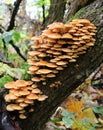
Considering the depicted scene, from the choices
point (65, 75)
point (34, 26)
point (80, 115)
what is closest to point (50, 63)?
point (65, 75)

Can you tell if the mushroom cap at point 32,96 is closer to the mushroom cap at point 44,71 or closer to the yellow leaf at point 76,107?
the mushroom cap at point 44,71

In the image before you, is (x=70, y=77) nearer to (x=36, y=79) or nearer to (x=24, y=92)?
(x=36, y=79)

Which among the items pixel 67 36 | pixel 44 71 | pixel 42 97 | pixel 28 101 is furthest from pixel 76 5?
pixel 28 101

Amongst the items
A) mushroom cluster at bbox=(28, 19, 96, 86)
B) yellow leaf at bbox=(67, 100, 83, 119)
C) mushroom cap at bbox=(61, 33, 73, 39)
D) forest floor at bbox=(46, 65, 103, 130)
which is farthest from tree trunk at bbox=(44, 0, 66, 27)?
mushroom cap at bbox=(61, 33, 73, 39)

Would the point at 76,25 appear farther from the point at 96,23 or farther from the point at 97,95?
the point at 97,95

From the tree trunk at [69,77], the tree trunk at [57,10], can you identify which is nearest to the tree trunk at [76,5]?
the tree trunk at [69,77]

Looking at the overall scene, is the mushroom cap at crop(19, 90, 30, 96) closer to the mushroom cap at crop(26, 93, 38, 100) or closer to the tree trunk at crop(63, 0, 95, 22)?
the mushroom cap at crop(26, 93, 38, 100)
